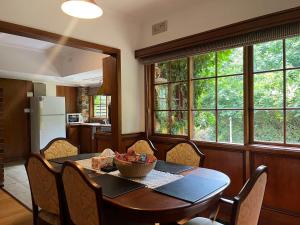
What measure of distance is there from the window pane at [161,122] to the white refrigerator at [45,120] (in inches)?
134

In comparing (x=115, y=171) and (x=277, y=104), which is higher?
(x=277, y=104)

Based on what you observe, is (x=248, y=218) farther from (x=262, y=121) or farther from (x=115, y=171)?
(x=262, y=121)

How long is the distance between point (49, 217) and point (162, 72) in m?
2.39

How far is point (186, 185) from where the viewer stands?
5.13ft

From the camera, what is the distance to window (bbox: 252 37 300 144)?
2285mm

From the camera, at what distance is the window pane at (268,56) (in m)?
2.38

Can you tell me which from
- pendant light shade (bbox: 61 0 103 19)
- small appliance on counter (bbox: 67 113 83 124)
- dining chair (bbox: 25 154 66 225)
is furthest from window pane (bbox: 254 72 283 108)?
small appliance on counter (bbox: 67 113 83 124)

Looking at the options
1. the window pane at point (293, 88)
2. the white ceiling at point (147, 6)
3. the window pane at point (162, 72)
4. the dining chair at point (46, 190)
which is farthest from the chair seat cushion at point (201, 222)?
the white ceiling at point (147, 6)

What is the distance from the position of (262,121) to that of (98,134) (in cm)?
251

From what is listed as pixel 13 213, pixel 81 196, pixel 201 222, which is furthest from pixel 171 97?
pixel 13 213

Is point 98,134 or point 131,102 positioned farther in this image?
point 98,134

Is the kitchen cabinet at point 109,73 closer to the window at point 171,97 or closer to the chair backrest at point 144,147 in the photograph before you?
the window at point 171,97

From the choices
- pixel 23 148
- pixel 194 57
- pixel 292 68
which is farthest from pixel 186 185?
pixel 23 148

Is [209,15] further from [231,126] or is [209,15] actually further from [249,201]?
[249,201]
